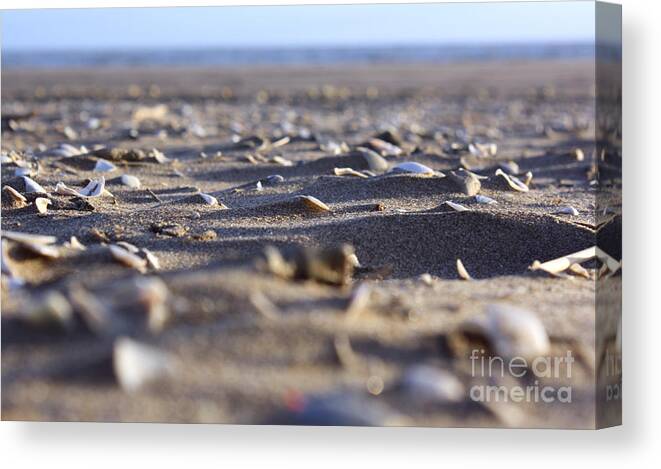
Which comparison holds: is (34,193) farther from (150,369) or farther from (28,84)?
(28,84)

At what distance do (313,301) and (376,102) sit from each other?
27.4 ft

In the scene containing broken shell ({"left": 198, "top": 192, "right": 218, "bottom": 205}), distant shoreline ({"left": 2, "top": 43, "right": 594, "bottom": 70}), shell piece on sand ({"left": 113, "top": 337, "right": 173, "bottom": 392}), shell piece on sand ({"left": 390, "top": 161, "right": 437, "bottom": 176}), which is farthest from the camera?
distant shoreline ({"left": 2, "top": 43, "right": 594, "bottom": 70})

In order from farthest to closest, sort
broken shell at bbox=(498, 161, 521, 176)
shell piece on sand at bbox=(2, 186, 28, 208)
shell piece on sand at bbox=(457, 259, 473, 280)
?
broken shell at bbox=(498, 161, 521, 176)
shell piece on sand at bbox=(2, 186, 28, 208)
shell piece on sand at bbox=(457, 259, 473, 280)

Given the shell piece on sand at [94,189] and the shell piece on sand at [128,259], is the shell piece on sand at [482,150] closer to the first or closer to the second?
the shell piece on sand at [94,189]

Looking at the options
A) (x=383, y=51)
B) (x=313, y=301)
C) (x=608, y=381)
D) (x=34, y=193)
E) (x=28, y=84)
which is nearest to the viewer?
(x=313, y=301)

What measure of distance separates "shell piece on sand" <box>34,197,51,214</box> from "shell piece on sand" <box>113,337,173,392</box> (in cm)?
163

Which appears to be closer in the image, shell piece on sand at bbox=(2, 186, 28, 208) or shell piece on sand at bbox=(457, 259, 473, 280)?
shell piece on sand at bbox=(457, 259, 473, 280)

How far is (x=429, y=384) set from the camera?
2113mm

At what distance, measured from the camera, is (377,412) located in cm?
213

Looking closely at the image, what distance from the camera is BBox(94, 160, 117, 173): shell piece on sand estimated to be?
4.56m

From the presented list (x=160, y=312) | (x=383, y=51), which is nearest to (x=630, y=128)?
Answer: (x=160, y=312)

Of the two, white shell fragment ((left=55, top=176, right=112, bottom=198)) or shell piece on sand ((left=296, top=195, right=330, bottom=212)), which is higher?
white shell fragment ((left=55, top=176, right=112, bottom=198))

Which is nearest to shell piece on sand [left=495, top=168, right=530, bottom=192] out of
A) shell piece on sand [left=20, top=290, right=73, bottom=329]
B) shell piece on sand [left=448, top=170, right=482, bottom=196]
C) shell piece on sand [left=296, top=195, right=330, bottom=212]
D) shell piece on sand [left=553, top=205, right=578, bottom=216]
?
shell piece on sand [left=448, top=170, right=482, bottom=196]

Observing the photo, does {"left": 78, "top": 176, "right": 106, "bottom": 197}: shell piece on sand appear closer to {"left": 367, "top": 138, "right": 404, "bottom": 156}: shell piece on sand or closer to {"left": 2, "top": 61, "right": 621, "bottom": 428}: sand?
{"left": 2, "top": 61, "right": 621, "bottom": 428}: sand
